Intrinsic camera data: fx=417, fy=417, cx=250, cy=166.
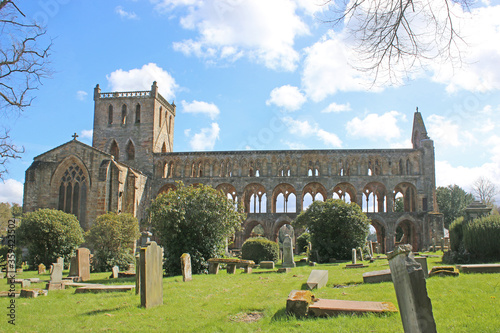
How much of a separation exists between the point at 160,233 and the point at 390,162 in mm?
28684

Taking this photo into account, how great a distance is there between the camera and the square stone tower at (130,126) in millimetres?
42219

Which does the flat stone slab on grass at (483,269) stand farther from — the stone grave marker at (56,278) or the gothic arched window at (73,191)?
the gothic arched window at (73,191)

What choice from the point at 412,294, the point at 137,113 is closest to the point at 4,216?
the point at 137,113

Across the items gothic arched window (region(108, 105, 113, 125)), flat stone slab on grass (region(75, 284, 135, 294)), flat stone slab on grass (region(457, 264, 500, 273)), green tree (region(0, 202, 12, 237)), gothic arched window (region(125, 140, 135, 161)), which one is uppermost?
gothic arched window (region(108, 105, 113, 125))

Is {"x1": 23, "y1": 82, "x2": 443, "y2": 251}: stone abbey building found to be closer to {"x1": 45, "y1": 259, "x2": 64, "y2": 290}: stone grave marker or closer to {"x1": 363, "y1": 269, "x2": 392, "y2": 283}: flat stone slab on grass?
{"x1": 45, "y1": 259, "x2": 64, "y2": 290}: stone grave marker

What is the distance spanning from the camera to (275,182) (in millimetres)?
40375

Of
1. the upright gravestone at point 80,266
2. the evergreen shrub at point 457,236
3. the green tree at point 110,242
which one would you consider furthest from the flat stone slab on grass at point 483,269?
the green tree at point 110,242

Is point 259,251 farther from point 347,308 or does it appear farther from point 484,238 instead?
point 347,308

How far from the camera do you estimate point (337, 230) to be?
23.4 meters

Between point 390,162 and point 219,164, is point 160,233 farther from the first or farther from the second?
point 390,162

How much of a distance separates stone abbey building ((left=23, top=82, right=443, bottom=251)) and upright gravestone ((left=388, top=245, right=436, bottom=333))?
3131 centimetres

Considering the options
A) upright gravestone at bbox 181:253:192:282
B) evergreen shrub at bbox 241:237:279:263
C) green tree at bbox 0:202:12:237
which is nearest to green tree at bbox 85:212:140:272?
evergreen shrub at bbox 241:237:279:263

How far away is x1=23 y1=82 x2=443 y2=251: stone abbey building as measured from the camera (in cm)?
3872

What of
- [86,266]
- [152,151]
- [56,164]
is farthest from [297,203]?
[86,266]
